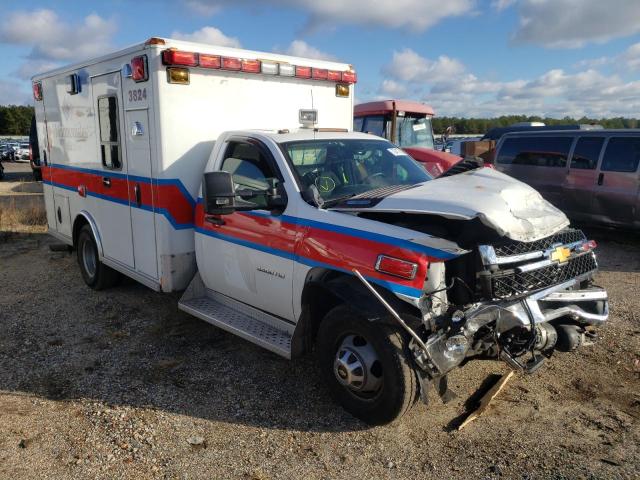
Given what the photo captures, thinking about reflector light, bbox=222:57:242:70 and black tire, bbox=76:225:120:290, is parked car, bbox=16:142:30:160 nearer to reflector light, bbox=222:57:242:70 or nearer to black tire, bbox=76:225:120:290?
black tire, bbox=76:225:120:290

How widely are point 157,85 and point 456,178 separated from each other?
2.78 metres

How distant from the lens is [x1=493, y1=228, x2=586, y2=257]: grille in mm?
3637

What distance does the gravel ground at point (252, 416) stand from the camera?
342cm

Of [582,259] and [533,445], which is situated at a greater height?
[582,259]

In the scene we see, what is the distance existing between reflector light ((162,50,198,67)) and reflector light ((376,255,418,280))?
107 inches

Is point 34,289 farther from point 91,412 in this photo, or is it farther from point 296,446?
point 296,446

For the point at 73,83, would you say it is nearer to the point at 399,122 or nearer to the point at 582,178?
the point at 582,178

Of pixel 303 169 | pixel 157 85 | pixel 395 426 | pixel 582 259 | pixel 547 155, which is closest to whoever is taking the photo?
pixel 395 426

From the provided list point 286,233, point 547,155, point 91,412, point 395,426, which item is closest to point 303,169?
point 286,233

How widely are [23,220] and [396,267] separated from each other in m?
10.6

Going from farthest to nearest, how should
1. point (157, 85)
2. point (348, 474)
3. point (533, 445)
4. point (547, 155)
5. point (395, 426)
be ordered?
point (547, 155) → point (157, 85) → point (395, 426) → point (533, 445) → point (348, 474)

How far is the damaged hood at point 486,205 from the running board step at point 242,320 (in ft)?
3.90

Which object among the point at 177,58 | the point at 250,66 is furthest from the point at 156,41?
the point at 250,66

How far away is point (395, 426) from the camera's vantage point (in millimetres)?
3826
